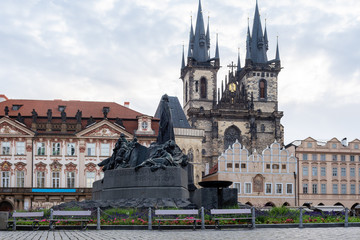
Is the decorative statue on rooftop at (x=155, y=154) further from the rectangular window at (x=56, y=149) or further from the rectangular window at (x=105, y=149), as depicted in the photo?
the rectangular window at (x=56, y=149)

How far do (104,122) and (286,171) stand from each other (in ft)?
84.8

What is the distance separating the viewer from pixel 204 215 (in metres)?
19.8

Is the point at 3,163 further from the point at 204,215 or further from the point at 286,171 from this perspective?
the point at 204,215

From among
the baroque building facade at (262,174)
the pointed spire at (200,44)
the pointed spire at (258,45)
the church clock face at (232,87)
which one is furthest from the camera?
the pointed spire at (258,45)

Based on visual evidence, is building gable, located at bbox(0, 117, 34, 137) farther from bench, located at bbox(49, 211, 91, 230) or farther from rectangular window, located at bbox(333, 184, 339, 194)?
rectangular window, located at bbox(333, 184, 339, 194)

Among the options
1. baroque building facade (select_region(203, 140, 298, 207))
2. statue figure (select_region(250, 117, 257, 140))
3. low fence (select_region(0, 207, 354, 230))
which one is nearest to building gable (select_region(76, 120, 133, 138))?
baroque building facade (select_region(203, 140, 298, 207))

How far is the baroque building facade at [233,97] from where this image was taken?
90.9 metres

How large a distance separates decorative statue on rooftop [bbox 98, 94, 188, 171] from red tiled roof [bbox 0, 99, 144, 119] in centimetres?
3359

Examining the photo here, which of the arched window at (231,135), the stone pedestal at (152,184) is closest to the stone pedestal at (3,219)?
A: the stone pedestal at (152,184)

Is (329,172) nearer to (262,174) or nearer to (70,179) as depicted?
(262,174)

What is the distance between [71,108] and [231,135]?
122ft

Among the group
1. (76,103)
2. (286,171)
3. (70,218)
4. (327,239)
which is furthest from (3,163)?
(327,239)

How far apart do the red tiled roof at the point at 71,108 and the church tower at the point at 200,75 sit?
31.9 metres

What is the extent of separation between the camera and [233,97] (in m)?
96.0
